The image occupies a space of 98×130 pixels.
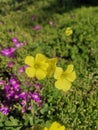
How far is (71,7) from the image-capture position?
9.20 metres

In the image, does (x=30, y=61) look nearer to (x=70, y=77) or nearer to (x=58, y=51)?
(x=70, y=77)

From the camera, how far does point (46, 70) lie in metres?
3.04

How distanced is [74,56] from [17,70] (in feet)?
3.76

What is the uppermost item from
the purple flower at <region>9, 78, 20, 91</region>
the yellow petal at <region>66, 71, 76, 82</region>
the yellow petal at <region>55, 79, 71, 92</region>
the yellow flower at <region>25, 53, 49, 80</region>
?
the yellow flower at <region>25, 53, 49, 80</region>

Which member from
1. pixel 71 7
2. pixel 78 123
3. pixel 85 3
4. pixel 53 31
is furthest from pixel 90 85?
pixel 85 3

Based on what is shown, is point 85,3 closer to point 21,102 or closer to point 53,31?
point 53,31

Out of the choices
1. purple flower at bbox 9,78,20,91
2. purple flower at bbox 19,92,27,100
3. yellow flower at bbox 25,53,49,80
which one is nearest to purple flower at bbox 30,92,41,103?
purple flower at bbox 19,92,27,100

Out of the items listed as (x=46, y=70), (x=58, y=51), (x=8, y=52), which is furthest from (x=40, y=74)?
(x=58, y=51)

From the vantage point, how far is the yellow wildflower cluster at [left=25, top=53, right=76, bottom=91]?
9.84ft

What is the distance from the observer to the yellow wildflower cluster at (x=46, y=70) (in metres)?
3.00

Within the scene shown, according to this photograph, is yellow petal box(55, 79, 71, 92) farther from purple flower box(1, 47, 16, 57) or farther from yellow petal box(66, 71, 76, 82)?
purple flower box(1, 47, 16, 57)

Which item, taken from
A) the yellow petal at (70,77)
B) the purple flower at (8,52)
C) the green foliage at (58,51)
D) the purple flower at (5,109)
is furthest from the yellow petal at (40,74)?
the purple flower at (8,52)

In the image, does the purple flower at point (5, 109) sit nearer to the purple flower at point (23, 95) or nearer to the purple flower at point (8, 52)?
the purple flower at point (23, 95)

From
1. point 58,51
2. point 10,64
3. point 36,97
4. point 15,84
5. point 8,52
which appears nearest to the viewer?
point 36,97
